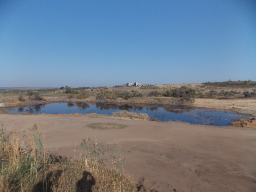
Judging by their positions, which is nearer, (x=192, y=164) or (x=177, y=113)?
(x=192, y=164)

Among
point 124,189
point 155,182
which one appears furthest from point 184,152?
point 124,189

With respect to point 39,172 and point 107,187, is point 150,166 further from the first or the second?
point 39,172

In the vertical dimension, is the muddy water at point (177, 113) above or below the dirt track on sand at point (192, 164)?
below

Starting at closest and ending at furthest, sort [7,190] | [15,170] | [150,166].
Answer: [7,190] → [15,170] → [150,166]

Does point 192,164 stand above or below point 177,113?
above

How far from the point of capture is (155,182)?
3.44 meters

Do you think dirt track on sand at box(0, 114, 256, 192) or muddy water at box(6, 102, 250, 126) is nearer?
dirt track on sand at box(0, 114, 256, 192)

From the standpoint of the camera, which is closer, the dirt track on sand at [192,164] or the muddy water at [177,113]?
the dirt track on sand at [192,164]

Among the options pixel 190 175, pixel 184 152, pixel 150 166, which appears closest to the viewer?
pixel 190 175

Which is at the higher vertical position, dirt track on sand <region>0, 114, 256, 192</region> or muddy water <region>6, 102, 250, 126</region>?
dirt track on sand <region>0, 114, 256, 192</region>

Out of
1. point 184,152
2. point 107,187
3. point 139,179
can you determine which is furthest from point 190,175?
point 107,187

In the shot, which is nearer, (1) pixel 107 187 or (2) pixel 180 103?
(1) pixel 107 187

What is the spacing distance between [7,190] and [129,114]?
13.9m

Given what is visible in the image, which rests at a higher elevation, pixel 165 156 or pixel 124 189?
pixel 124 189
